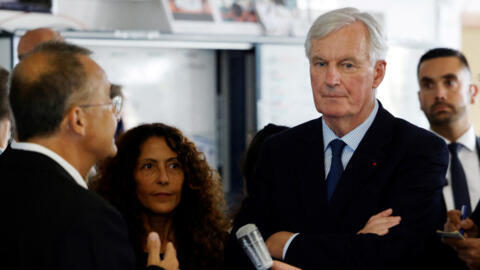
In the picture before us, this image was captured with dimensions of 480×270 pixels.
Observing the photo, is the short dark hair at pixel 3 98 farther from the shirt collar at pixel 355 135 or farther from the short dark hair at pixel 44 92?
the shirt collar at pixel 355 135

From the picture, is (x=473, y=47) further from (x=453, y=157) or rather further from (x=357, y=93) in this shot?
(x=357, y=93)

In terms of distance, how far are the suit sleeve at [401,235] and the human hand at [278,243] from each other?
5 centimetres

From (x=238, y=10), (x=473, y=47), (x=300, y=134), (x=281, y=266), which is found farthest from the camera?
(x=473, y=47)

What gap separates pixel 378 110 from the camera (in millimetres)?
1832

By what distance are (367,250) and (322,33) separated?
25.6 inches

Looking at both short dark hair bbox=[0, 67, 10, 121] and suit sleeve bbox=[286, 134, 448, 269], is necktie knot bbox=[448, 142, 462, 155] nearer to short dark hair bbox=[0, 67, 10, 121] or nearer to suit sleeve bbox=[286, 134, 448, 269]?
suit sleeve bbox=[286, 134, 448, 269]

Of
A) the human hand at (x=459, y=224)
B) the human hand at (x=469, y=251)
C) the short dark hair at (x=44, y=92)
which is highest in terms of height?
the short dark hair at (x=44, y=92)

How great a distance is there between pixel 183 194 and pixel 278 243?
2.02 ft

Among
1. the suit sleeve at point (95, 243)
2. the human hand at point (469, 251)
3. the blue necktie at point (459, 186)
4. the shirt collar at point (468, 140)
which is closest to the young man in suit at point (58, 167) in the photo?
the suit sleeve at point (95, 243)

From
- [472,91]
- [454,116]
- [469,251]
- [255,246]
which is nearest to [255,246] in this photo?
[255,246]

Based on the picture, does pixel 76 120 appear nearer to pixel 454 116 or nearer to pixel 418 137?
pixel 418 137

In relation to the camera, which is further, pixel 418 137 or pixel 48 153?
pixel 418 137

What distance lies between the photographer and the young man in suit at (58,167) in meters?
1.20

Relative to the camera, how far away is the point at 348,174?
1741 mm
